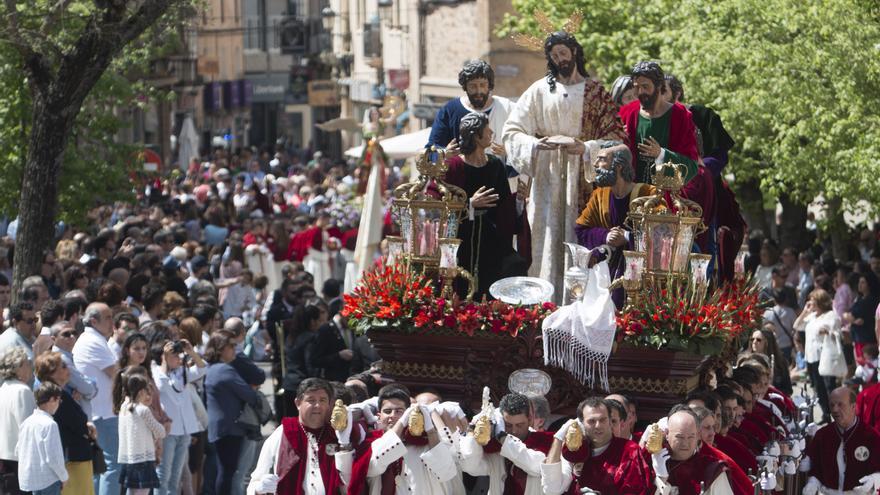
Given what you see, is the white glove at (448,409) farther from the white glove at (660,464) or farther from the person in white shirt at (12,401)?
the person in white shirt at (12,401)

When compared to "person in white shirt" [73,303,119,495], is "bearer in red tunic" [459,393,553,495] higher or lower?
higher

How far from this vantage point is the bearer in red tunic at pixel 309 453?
34.1ft

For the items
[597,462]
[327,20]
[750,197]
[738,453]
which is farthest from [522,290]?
[327,20]

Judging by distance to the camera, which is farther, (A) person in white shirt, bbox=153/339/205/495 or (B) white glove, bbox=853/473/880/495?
(A) person in white shirt, bbox=153/339/205/495

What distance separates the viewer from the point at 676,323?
432 inches

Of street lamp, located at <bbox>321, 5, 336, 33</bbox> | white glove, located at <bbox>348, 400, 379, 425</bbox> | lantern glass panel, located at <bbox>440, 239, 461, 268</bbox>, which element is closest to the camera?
white glove, located at <bbox>348, 400, 379, 425</bbox>

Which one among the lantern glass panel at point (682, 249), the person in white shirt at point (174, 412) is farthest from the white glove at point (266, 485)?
the person in white shirt at point (174, 412)

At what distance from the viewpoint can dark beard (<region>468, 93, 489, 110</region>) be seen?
1267cm

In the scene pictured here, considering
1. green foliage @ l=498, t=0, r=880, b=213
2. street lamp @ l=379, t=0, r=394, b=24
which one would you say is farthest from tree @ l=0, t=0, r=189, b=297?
street lamp @ l=379, t=0, r=394, b=24

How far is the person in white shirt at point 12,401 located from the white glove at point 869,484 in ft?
17.4

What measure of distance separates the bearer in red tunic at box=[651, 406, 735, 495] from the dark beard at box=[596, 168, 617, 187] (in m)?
1.83

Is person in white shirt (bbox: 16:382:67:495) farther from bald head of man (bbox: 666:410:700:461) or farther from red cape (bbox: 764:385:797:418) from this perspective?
red cape (bbox: 764:385:797:418)

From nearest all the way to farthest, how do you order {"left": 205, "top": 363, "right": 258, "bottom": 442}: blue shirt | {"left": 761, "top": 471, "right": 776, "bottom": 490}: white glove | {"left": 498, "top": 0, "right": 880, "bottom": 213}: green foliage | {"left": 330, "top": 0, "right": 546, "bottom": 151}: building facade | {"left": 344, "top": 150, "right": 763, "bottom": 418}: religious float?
{"left": 344, "top": 150, "right": 763, "bottom": 418}: religious float → {"left": 761, "top": 471, "right": 776, "bottom": 490}: white glove → {"left": 205, "top": 363, "right": 258, "bottom": 442}: blue shirt → {"left": 498, "top": 0, "right": 880, "bottom": 213}: green foliage → {"left": 330, "top": 0, "right": 546, "bottom": 151}: building facade

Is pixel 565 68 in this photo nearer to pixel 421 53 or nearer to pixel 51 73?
pixel 51 73
